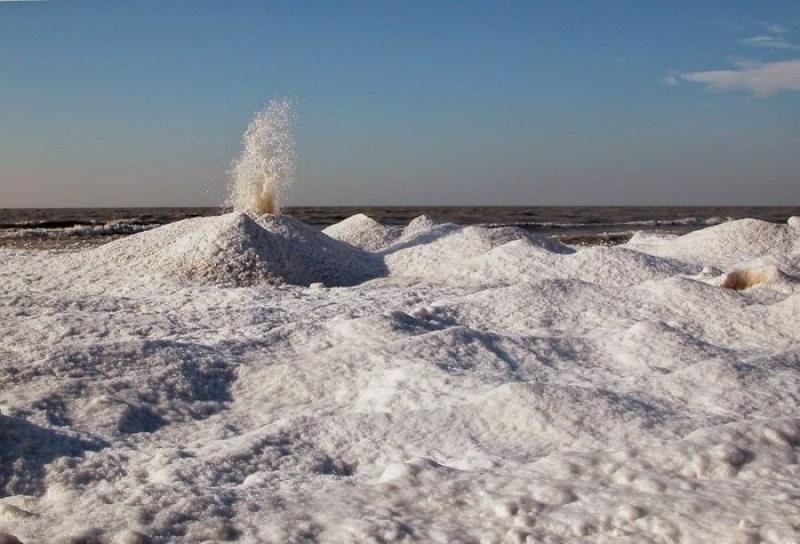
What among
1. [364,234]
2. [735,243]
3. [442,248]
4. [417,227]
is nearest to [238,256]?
[442,248]

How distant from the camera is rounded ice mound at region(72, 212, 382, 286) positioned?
19.5ft

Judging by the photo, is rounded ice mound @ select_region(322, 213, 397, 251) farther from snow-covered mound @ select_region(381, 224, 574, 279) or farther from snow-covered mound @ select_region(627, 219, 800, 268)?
snow-covered mound @ select_region(627, 219, 800, 268)

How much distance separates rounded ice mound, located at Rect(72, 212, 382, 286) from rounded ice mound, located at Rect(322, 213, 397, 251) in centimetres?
149

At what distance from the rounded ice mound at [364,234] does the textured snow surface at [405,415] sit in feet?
11.3

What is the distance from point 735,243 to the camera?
7.38 metres

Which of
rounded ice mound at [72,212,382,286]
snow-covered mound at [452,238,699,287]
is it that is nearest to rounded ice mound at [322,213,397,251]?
rounded ice mound at [72,212,382,286]

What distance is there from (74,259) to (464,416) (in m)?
5.03

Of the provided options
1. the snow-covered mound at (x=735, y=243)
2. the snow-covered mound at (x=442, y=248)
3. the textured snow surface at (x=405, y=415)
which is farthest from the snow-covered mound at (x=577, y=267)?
the snow-covered mound at (x=735, y=243)

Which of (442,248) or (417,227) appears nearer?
(442,248)

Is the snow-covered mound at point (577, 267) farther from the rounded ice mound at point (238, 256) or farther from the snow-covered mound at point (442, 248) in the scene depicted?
the rounded ice mound at point (238, 256)

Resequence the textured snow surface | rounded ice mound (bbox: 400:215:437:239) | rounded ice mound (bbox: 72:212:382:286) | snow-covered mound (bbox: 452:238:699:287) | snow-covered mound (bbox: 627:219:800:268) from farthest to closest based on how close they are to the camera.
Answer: rounded ice mound (bbox: 400:215:437:239) → snow-covered mound (bbox: 627:219:800:268) → rounded ice mound (bbox: 72:212:382:286) → snow-covered mound (bbox: 452:238:699:287) → the textured snow surface

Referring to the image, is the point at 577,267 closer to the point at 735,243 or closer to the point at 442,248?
the point at 442,248

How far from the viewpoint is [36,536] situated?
1508 mm

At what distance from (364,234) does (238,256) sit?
290 centimetres
